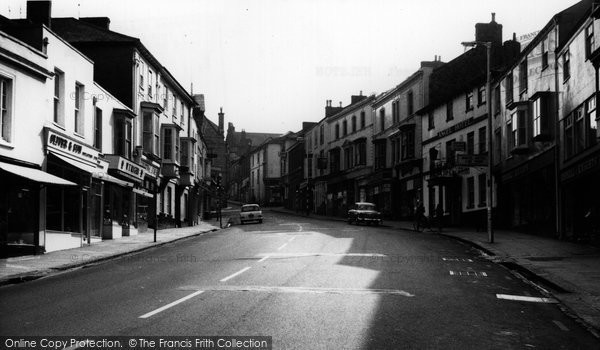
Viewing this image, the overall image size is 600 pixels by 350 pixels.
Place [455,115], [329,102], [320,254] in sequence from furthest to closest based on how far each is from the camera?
1. [329,102]
2. [455,115]
3. [320,254]

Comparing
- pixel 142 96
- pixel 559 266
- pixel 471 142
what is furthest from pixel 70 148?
pixel 471 142

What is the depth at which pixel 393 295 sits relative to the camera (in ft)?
39.3

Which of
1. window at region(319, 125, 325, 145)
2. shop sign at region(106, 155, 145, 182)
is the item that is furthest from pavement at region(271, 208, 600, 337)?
window at region(319, 125, 325, 145)

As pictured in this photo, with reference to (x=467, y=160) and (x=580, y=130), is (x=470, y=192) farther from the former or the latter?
(x=580, y=130)

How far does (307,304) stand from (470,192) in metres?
32.8

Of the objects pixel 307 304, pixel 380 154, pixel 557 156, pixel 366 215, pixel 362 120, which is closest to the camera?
pixel 307 304

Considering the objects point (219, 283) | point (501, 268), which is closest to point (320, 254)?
point (501, 268)

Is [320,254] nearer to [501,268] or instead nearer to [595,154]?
[501,268]

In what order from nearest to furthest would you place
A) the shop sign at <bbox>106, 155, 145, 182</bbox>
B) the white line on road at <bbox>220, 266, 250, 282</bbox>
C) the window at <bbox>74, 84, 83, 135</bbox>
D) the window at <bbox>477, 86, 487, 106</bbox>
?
the white line on road at <bbox>220, 266, 250, 282</bbox> < the window at <bbox>74, 84, 83, 135</bbox> < the shop sign at <bbox>106, 155, 145, 182</bbox> < the window at <bbox>477, 86, 487, 106</bbox>

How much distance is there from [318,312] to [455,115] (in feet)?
118

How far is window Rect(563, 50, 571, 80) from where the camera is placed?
26.5 m

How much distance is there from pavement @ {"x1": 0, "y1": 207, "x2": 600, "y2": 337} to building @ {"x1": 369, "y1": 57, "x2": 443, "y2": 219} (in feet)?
72.6

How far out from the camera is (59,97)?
24.9m

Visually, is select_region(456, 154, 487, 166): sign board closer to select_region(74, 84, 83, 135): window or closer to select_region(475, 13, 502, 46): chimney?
select_region(74, 84, 83, 135): window
